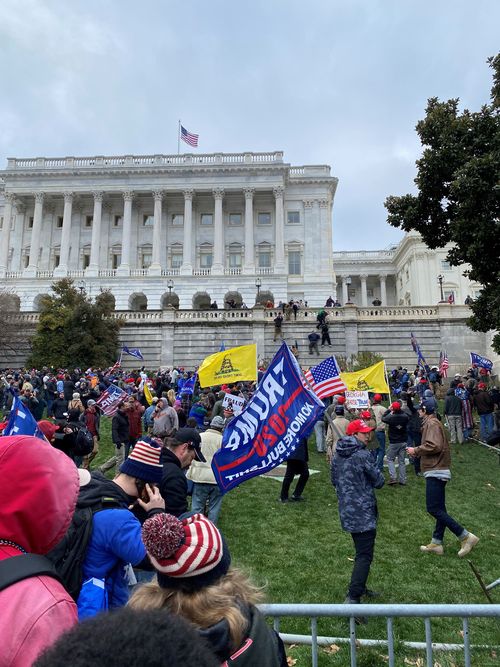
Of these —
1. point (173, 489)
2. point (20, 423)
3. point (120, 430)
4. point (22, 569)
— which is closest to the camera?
point (22, 569)

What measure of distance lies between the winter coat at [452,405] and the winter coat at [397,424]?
16.4 ft

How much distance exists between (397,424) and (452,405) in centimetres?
538

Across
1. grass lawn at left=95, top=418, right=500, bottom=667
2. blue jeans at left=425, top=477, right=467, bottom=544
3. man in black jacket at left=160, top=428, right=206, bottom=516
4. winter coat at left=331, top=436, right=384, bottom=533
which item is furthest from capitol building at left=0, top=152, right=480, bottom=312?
winter coat at left=331, top=436, right=384, bottom=533

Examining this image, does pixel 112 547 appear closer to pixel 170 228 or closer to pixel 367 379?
pixel 367 379

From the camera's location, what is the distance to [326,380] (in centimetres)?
1218

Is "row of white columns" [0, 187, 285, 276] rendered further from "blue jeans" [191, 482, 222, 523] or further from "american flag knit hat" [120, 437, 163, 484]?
"american flag knit hat" [120, 437, 163, 484]

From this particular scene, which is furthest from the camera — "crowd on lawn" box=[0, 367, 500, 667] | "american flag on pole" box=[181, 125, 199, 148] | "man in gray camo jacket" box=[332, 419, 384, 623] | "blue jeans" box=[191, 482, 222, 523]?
"american flag on pole" box=[181, 125, 199, 148]

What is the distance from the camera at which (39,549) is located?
72.5 inches

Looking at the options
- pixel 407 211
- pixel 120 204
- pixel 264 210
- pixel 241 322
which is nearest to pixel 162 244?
pixel 120 204

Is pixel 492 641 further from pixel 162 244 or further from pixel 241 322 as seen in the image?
pixel 162 244

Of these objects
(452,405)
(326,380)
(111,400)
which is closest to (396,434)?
(326,380)

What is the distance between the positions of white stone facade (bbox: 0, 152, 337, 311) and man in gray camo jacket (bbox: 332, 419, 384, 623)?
4557 centimetres

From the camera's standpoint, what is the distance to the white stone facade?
52844mm

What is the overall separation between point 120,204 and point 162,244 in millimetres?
7476
